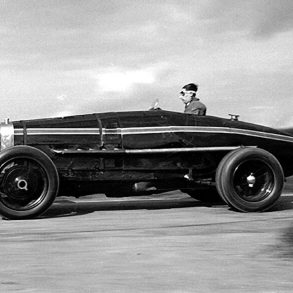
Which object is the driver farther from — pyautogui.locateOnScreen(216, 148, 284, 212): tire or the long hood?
pyautogui.locateOnScreen(216, 148, 284, 212): tire

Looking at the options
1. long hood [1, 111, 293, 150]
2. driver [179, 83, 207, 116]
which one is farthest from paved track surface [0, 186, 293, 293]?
driver [179, 83, 207, 116]

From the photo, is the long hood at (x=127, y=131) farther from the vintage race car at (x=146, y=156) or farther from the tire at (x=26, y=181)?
the tire at (x=26, y=181)

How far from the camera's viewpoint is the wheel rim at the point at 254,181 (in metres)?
8.59

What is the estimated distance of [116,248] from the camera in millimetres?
5609

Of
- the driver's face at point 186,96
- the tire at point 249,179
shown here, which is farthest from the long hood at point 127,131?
the driver's face at point 186,96

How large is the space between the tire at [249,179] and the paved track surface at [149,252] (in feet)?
0.63

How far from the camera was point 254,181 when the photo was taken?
8641 millimetres

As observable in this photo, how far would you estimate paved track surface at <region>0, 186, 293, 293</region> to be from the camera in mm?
4238

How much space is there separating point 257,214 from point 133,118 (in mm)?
1944

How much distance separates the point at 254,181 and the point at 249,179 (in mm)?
84

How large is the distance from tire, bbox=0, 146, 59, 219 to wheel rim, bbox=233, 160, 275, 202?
7.53 feet

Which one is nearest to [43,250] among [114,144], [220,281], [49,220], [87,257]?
[87,257]

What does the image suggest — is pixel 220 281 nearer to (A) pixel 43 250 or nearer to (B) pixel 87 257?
(B) pixel 87 257

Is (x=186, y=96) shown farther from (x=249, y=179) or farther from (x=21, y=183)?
(x=21, y=183)
